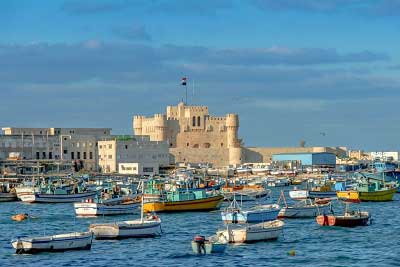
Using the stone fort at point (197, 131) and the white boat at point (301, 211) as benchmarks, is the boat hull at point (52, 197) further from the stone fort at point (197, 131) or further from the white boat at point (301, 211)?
the stone fort at point (197, 131)

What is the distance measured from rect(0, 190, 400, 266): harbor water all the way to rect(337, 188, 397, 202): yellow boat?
47.4 ft

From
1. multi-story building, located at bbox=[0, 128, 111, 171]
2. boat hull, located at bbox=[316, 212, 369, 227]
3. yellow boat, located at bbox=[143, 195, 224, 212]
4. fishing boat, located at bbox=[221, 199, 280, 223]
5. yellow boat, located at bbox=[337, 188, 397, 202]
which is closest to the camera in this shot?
fishing boat, located at bbox=[221, 199, 280, 223]

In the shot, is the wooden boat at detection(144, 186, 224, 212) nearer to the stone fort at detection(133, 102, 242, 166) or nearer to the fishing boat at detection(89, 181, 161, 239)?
the fishing boat at detection(89, 181, 161, 239)

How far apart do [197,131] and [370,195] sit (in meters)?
92.6

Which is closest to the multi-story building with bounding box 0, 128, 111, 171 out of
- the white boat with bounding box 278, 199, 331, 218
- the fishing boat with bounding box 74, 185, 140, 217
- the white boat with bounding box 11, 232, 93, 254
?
the fishing boat with bounding box 74, 185, 140, 217

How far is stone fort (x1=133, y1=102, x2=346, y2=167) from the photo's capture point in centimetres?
15900

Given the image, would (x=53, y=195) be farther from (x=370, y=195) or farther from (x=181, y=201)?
(x=370, y=195)

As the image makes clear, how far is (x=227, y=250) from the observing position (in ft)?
127

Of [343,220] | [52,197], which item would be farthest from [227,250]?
[52,197]

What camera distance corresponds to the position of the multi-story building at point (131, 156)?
134012mm

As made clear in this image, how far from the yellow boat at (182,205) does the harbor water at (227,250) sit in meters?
4.39

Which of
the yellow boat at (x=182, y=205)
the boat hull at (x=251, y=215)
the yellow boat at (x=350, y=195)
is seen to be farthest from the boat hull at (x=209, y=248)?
the yellow boat at (x=350, y=195)

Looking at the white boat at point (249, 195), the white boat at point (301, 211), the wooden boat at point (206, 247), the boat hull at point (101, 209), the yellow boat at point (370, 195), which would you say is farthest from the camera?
the white boat at point (249, 195)

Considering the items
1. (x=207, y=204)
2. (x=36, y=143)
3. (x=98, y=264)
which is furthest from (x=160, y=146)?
(x=98, y=264)
